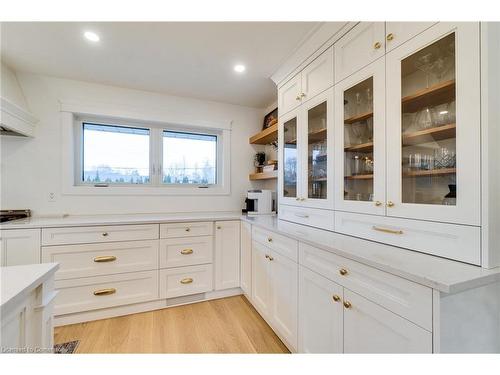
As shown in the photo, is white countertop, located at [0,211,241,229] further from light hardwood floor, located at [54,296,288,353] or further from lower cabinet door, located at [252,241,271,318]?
light hardwood floor, located at [54,296,288,353]

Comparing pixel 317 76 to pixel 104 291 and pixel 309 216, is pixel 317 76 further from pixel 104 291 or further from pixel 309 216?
pixel 104 291

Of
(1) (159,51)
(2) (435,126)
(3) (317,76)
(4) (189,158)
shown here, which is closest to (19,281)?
(2) (435,126)

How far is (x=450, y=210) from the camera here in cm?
96

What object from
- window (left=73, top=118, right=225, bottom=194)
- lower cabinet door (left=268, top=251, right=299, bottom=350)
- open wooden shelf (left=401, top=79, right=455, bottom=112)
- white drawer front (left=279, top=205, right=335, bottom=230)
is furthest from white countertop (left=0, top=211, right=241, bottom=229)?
open wooden shelf (left=401, top=79, right=455, bottom=112)

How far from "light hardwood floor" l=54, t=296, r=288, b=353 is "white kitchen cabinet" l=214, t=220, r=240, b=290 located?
276mm

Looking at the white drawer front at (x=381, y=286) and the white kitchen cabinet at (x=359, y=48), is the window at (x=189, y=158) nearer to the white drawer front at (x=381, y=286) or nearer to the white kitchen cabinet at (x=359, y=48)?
the white kitchen cabinet at (x=359, y=48)

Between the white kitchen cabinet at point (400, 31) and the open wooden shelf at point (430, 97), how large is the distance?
28cm

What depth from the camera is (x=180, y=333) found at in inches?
72.7

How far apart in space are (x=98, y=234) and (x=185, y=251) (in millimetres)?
793

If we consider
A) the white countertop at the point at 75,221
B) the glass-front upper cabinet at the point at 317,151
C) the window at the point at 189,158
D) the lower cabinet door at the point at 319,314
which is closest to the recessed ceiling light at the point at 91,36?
the window at the point at 189,158

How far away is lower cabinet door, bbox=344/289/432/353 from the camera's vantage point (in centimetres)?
82

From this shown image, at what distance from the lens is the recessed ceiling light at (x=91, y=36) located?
1.69 m
